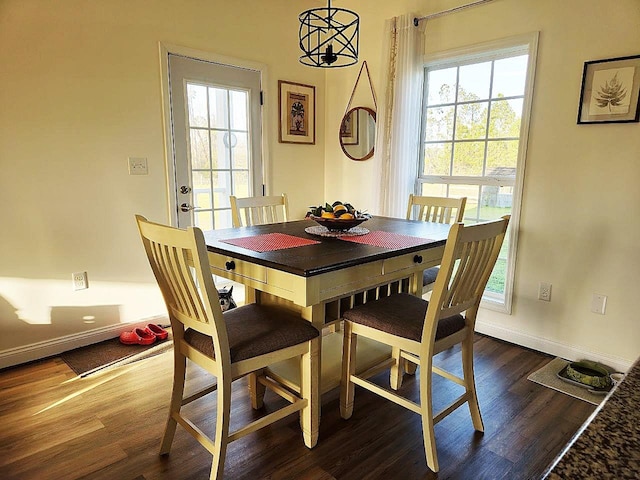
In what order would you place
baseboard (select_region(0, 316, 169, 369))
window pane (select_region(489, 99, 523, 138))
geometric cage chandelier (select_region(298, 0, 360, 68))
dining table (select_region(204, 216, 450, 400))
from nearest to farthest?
1. dining table (select_region(204, 216, 450, 400))
2. geometric cage chandelier (select_region(298, 0, 360, 68))
3. baseboard (select_region(0, 316, 169, 369))
4. window pane (select_region(489, 99, 523, 138))

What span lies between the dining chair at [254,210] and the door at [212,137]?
2.00 feet

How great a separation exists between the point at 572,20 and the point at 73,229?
3395mm

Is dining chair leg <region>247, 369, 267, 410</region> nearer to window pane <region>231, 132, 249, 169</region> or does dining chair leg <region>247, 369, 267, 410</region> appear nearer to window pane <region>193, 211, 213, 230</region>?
window pane <region>193, 211, 213, 230</region>

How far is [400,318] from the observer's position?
1805 mm

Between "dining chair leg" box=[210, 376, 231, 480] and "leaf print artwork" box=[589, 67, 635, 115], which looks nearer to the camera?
"dining chair leg" box=[210, 376, 231, 480]

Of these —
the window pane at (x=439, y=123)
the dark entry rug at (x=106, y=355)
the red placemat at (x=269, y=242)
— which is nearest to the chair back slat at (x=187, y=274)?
the red placemat at (x=269, y=242)

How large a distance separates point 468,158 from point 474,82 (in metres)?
0.56

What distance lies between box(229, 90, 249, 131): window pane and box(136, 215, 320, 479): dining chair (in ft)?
6.61

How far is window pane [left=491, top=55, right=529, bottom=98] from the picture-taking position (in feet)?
9.16

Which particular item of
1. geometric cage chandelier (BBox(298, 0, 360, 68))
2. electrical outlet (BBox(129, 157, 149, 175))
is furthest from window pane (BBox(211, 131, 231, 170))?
geometric cage chandelier (BBox(298, 0, 360, 68))

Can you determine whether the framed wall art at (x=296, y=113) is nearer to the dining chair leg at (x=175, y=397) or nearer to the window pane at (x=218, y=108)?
the window pane at (x=218, y=108)

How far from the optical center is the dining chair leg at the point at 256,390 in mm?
2043

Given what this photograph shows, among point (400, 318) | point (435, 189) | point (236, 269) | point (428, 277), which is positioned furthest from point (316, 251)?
point (435, 189)

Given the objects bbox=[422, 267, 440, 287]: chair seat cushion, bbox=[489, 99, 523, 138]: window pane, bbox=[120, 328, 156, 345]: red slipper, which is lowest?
bbox=[120, 328, 156, 345]: red slipper
